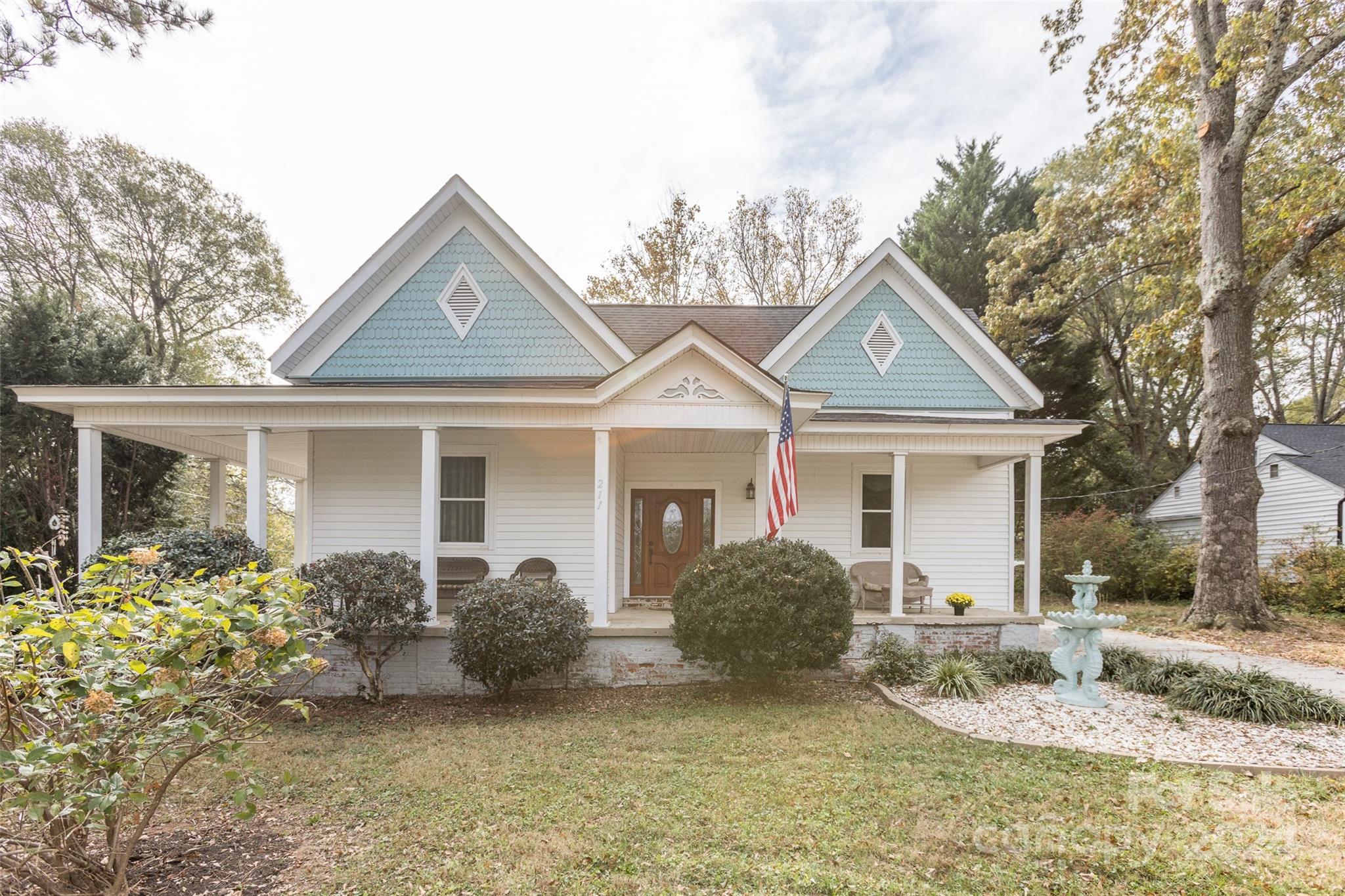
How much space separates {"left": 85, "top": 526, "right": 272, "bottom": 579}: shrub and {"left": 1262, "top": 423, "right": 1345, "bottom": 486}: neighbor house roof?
25.0 metres

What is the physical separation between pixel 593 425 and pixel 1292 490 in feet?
71.2

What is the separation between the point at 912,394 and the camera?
1160cm

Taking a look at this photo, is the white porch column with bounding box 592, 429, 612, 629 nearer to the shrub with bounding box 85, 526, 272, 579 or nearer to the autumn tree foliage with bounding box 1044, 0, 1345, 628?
the shrub with bounding box 85, 526, 272, 579

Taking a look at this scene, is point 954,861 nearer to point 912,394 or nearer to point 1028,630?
point 1028,630

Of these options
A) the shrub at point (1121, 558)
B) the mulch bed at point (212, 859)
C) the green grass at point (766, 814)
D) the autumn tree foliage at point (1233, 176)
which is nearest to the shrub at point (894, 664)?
the green grass at point (766, 814)

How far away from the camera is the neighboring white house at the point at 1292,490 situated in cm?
1695

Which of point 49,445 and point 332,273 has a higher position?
point 332,273

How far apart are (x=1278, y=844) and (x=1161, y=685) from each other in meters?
4.15

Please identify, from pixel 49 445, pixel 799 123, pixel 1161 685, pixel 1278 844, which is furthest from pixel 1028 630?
pixel 49 445

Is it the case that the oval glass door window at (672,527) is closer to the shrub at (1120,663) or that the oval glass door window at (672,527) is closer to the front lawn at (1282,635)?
the shrub at (1120,663)

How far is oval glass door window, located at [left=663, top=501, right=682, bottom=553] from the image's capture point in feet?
38.2

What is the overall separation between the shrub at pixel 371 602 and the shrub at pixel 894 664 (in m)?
5.87

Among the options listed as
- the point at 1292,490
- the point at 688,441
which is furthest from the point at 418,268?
the point at 1292,490

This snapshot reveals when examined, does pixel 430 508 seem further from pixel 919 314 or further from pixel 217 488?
pixel 919 314
